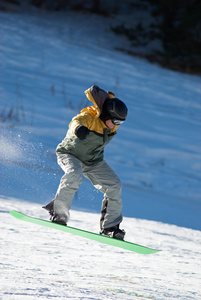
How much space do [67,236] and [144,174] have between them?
8.86 feet

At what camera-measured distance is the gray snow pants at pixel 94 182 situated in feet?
10.8

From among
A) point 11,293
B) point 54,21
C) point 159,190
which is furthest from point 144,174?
point 54,21

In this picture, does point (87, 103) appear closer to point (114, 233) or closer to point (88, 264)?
point (114, 233)

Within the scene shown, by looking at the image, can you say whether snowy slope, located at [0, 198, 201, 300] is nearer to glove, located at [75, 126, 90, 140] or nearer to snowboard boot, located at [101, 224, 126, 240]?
snowboard boot, located at [101, 224, 126, 240]

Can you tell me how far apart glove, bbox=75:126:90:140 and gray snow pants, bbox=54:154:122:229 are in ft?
1.04

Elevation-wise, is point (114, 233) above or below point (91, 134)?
below

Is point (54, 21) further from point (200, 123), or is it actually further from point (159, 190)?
point (159, 190)

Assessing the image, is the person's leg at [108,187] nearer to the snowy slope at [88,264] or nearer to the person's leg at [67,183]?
the person's leg at [67,183]

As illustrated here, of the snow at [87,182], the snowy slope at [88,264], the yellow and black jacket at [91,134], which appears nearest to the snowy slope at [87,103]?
the snow at [87,182]

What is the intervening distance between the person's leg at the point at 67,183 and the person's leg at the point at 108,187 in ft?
0.56

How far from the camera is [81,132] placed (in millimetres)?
3064

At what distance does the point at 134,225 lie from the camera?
465 centimetres

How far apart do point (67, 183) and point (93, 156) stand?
0.29 m

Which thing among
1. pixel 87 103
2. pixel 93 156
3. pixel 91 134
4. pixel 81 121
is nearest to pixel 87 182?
pixel 93 156
